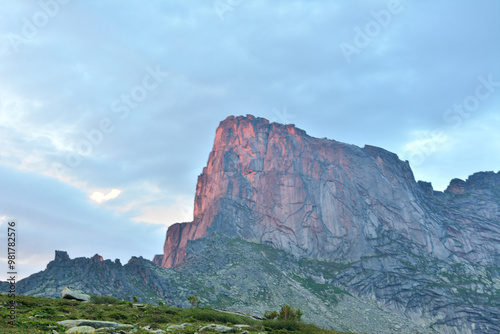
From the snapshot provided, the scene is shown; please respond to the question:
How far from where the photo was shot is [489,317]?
182 meters

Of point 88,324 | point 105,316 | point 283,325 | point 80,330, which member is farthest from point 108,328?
point 283,325

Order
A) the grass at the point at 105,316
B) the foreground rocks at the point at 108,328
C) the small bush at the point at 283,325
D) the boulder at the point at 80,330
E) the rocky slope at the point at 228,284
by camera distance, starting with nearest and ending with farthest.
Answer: the boulder at the point at 80,330 → the foreground rocks at the point at 108,328 → the grass at the point at 105,316 → the small bush at the point at 283,325 → the rocky slope at the point at 228,284

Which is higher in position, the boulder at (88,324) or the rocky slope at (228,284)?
the rocky slope at (228,284)

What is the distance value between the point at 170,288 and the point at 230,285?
2603 centimetres

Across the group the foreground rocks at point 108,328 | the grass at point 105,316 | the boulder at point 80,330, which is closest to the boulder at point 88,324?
the foreground rocks at point 108,328

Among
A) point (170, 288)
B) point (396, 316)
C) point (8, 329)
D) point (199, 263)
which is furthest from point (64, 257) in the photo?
point (396, 316)

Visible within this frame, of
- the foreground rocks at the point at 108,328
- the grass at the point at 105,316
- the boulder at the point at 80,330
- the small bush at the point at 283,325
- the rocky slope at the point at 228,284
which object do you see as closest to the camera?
the boulder at the point at 80,330

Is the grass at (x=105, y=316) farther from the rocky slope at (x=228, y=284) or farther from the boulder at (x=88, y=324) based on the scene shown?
the rocky slope at (x=228, y=284)

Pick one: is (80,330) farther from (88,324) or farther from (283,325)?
(283,325)

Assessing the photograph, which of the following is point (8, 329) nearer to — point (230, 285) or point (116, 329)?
point (116, 329)

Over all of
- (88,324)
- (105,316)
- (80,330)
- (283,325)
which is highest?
(105,316)

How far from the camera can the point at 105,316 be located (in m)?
36.6

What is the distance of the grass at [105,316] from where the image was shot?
30.5m

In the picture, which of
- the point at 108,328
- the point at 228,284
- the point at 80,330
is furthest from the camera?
the point at 228,284
